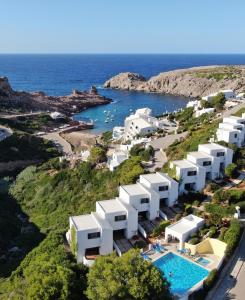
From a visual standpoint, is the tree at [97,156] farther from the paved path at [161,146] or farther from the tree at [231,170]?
the tree at [231,170]

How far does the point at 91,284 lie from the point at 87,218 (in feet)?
27.7

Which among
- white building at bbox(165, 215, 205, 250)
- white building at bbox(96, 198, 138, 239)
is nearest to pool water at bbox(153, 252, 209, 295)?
white building at bbox(165, 215, 205, 250)

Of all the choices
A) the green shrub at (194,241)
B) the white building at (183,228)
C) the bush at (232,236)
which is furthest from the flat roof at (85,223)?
the bush at (232,236)

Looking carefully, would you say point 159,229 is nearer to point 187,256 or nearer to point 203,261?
point 187,256

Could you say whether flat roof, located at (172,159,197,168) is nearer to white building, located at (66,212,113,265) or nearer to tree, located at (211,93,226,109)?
white building, located at (66,212,113,265)

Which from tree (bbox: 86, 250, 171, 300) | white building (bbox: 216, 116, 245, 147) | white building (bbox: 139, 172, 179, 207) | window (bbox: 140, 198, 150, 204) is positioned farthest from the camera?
white building (bbox: 216, 116, 245, 147)

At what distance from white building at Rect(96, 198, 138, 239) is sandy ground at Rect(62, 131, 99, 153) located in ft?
115

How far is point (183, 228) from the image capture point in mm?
24812

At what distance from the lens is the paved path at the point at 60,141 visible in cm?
6001

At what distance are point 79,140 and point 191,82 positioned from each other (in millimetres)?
69429

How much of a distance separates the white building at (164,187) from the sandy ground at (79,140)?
3208cm

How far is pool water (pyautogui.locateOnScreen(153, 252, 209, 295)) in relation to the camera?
20.1 meters

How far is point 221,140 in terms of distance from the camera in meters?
38.2

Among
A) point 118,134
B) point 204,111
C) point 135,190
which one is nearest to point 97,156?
point 135,190
